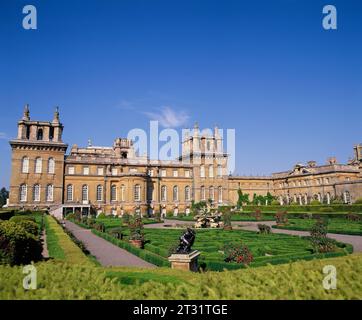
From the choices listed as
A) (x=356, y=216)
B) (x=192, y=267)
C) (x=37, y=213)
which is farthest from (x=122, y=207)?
(x=192, y=267)

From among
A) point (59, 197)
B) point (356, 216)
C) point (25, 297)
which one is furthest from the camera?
point (59, 197)

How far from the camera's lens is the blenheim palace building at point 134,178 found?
45188 millimetres

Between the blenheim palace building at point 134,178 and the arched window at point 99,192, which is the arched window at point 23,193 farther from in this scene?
the arched window at point 99,192

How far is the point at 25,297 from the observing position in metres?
4.30

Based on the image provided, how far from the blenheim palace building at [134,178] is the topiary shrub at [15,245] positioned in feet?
121

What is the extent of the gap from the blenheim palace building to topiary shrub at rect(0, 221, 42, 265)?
3685cm

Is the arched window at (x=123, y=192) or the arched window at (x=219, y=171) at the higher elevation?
the arched window at (x=219, y=171)

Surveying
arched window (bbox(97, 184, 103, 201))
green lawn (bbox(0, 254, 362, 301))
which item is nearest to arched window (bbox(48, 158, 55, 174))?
arched window (bbox(97, 184, 103, 201))

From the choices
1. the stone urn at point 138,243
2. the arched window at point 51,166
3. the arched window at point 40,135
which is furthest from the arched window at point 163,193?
the stone urn at point 138,243

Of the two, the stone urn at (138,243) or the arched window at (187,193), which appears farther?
the arched window at (187,193)
